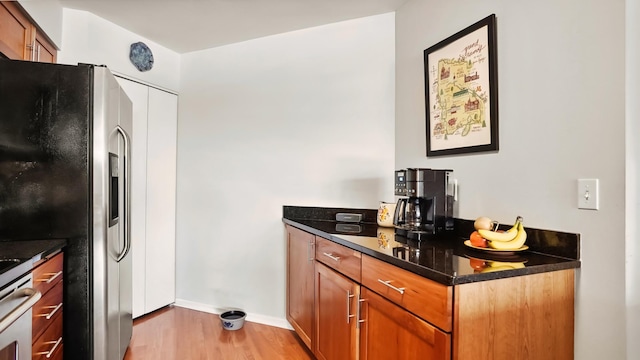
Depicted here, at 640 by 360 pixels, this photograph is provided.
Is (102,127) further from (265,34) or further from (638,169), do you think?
(638,169)

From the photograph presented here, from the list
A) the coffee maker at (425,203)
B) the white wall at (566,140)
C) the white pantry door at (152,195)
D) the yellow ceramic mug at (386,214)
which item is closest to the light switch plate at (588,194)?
the white wall at (566,140)

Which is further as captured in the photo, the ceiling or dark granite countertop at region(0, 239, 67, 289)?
the ceiling

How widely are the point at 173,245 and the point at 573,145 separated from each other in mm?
2947

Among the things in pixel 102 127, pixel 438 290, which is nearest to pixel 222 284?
pixel 102 127

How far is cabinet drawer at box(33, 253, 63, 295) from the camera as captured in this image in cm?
136

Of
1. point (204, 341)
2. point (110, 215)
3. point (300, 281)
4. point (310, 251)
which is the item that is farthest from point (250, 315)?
point (110, 215)

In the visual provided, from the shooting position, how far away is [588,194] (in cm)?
124

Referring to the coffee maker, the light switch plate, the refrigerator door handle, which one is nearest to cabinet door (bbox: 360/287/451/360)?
the coffee maker

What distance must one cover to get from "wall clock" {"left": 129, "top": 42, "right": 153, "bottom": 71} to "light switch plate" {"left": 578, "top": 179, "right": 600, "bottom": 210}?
3.00m

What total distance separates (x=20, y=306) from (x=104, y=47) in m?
2.14

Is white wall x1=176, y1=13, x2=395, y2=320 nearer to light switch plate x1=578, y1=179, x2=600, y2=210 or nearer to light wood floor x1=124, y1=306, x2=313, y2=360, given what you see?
light wood floor x1=124, y1=306, x2=313, y2=360

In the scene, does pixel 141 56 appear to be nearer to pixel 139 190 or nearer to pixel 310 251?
pixel 139 190

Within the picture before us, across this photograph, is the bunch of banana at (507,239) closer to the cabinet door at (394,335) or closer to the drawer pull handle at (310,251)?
the cabinet door at (394,335)

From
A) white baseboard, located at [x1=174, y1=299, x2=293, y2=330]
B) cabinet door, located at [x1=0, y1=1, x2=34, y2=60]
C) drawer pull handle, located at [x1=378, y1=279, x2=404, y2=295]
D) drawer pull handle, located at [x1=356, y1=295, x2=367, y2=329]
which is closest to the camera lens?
drawer pull handle, located at [x1=378, y1=279, x2=404, y2=295]
